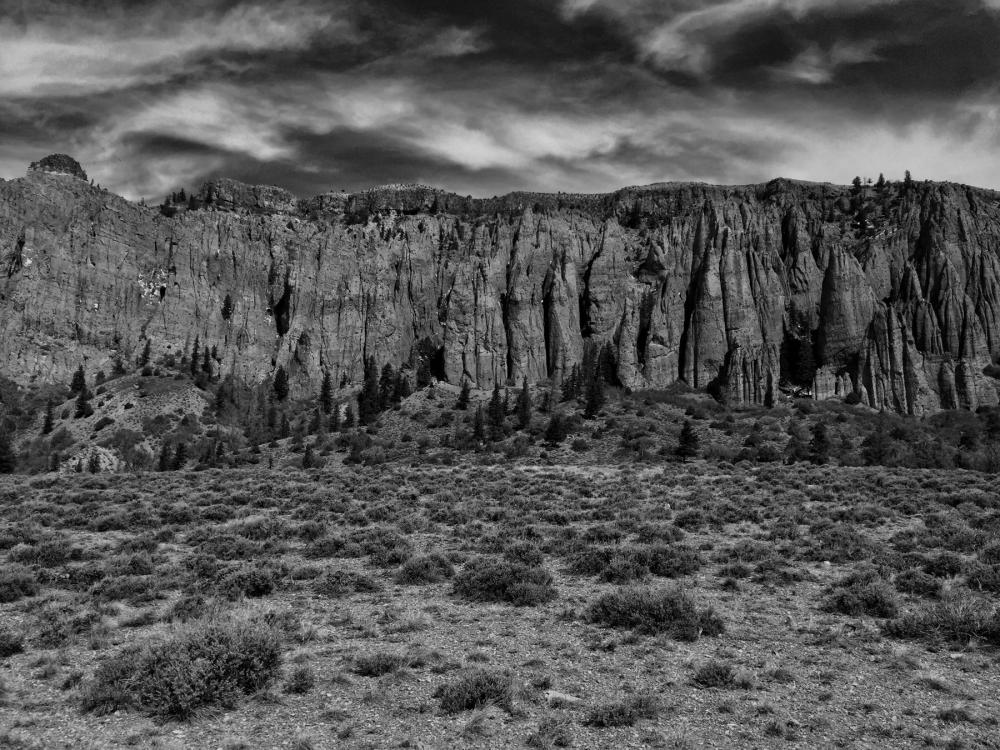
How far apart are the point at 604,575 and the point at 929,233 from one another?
134 meters

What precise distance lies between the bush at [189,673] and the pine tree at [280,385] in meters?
124

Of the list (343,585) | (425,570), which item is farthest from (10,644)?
(425,570)

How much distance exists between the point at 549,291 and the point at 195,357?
70731 mm

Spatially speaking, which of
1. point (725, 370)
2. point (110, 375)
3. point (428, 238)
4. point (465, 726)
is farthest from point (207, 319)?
point (465, 726)

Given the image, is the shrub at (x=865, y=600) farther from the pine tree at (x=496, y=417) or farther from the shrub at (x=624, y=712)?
the pine tree at (x=496, y=417)

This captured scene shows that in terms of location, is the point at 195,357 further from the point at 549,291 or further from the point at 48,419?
the point at 549,291

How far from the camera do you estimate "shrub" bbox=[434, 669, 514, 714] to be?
956cm

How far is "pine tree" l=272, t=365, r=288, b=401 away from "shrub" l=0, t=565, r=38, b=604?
383 feet

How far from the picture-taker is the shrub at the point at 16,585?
48.6 ft

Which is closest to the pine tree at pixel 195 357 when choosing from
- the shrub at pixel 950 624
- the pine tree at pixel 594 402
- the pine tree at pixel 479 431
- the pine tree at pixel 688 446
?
the pine tree at pixel 479 431

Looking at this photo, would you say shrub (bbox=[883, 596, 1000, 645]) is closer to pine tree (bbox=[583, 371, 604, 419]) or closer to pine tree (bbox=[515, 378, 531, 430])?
pine tree (bbox=[515, 378, 531, 430])

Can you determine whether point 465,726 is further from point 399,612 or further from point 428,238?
point 428,238

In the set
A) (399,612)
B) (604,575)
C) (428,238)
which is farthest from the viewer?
(428,238)

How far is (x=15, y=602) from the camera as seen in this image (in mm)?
14750
